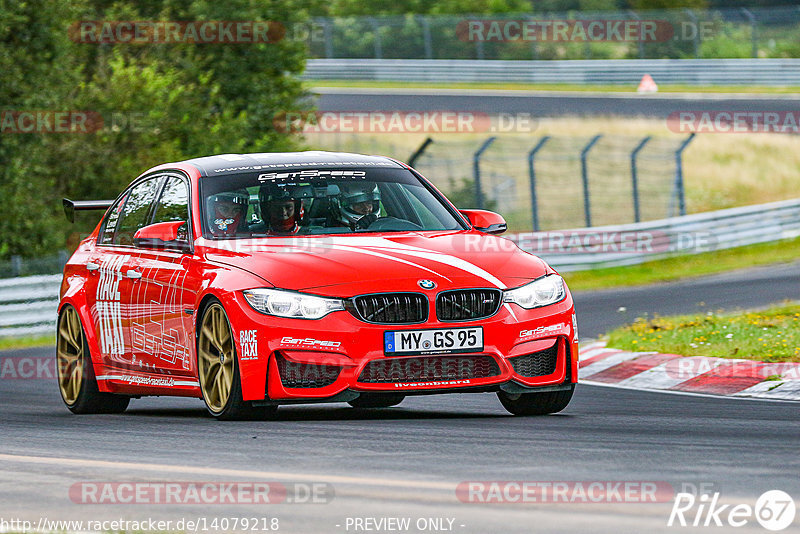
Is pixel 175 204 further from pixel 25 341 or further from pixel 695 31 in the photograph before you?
pixel 695 31

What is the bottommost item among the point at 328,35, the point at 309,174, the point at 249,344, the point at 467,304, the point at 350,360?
the point at 328,35

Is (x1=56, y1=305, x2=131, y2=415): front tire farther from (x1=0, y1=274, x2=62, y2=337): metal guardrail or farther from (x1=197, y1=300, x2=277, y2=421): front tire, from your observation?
(x1=0, y1=274, x2=62, y2=337): metal guardrail

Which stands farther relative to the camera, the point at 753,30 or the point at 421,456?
the point at 753,30

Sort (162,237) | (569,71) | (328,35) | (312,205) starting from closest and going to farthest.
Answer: (162,237) < (312,205) < (569,71) < (328,35)

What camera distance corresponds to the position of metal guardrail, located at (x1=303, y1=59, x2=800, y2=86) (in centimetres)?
4856

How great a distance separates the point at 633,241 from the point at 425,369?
18438mm

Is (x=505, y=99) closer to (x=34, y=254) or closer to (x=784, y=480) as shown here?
(x=34, y=254)

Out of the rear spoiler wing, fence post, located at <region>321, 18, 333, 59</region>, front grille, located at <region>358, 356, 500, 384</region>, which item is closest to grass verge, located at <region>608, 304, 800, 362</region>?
front grille, located at <region>358, 356, 500, 384</region>

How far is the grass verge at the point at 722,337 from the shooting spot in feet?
39.2

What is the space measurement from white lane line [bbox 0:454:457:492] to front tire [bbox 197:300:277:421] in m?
1.26

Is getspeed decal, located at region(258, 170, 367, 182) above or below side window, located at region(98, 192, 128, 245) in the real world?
above

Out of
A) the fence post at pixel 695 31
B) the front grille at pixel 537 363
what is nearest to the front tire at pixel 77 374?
the front grille at pixel 537 363

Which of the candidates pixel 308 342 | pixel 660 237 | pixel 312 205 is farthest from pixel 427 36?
pixel 308 342

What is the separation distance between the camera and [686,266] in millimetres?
26641
